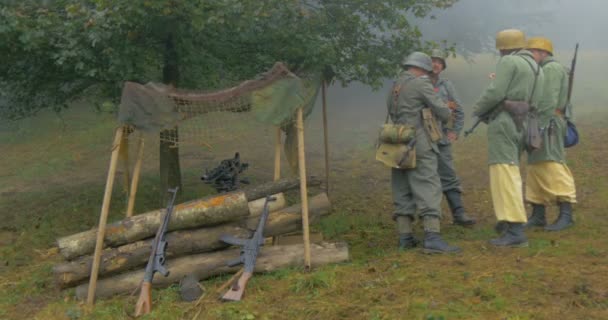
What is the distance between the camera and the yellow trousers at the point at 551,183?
24.6 feet

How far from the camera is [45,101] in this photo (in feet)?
34.3

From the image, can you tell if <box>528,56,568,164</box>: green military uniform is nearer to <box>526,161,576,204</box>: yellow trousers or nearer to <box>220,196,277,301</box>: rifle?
<box>526,161,576,204</box>: yellow trousers

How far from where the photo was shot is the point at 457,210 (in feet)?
27.5

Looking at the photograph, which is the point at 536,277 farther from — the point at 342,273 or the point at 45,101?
the point at 45,101

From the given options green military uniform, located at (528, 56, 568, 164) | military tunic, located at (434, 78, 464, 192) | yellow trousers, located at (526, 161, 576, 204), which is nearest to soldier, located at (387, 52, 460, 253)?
military tunic, located at (434, 78, 464, 192)

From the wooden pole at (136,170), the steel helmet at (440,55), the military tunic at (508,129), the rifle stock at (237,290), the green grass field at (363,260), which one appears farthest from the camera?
the steel helmet at (440,55)

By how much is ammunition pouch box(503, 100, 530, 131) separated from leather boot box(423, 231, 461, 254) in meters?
1.56

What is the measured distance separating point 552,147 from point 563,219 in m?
0.96

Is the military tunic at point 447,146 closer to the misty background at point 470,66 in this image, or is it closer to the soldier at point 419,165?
the soldier at point 419,165

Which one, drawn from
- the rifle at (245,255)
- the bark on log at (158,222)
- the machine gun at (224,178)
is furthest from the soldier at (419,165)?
the machine gun at (224,178)

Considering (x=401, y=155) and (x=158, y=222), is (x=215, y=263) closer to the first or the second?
(x=158, y=222)

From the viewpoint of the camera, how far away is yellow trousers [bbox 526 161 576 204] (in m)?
7.49

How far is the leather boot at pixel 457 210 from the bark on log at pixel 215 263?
229cm

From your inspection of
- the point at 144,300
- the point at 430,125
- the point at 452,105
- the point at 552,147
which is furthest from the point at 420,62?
the point at 144,300
